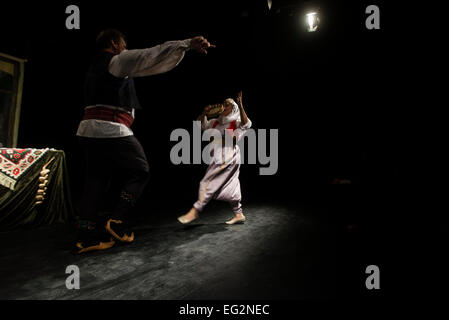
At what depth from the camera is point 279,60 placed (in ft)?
20.4

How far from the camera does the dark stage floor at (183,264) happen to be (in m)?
1.05

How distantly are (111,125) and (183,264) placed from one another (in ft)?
3.34

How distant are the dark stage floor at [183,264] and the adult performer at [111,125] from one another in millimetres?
174

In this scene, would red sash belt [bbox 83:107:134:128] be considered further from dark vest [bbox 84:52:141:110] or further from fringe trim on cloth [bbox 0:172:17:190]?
fringe trim on cloth [bbox 0:172:17:190]

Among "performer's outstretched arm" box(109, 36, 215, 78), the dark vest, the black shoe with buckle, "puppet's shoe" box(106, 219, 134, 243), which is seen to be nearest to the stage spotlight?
"performer's outstretched arm" box(109, 36, 215, 78)

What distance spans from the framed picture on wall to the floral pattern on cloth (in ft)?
4.73

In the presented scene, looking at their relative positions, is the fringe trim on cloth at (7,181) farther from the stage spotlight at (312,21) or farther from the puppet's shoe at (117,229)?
the stage spotlight at (312,21)

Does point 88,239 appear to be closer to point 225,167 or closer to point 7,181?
point 7,181

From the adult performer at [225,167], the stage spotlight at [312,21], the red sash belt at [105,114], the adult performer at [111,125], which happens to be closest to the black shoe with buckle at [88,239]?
the adult performer at [111,125]

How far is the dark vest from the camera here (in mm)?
1514

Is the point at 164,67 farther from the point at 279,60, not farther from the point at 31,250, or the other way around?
the point at 279,60

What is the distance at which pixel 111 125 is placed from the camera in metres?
1.56
